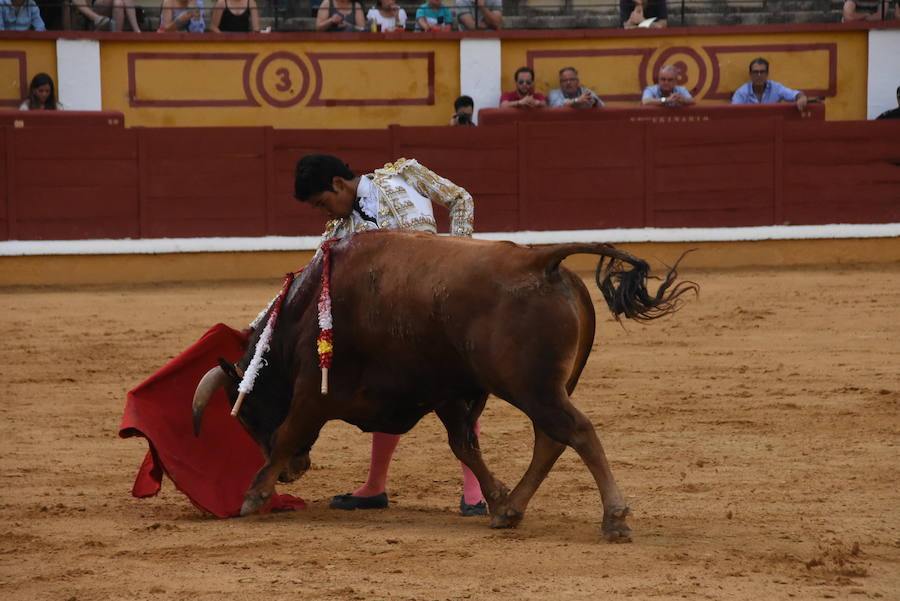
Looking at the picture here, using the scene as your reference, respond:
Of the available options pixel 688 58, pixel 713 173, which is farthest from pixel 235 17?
pixel 713 173

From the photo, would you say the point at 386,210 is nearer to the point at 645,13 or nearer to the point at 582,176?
the point at 582,176

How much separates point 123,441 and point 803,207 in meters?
6.59

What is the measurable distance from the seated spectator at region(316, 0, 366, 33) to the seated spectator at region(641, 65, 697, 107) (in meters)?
2.37

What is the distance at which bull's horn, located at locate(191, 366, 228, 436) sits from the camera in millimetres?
4316

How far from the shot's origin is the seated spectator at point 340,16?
11438 mm

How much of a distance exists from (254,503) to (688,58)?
8002 millimetres

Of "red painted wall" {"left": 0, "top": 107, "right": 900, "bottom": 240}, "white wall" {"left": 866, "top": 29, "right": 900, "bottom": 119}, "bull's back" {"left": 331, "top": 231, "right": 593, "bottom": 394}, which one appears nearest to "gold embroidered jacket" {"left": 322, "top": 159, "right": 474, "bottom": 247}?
"bull's back" {"left": 331, "top": 231, "right": 593, "bottom": 394}

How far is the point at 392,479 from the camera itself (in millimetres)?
4926

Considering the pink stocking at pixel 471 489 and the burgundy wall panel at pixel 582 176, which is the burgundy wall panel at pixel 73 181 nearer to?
the burgundy wall panel at pixel 582 176

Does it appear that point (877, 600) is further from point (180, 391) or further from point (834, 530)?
point (180, 391)

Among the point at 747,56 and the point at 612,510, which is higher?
the point at 747,56

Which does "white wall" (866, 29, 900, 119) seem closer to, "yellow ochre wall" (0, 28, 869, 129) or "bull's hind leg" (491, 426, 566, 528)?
"yellow ochre wall" (0, 28, 869, 129)

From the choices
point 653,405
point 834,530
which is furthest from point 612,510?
point 653,405

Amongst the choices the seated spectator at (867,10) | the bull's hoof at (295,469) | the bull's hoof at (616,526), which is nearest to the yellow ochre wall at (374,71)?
the seated spectator at (867,10)
